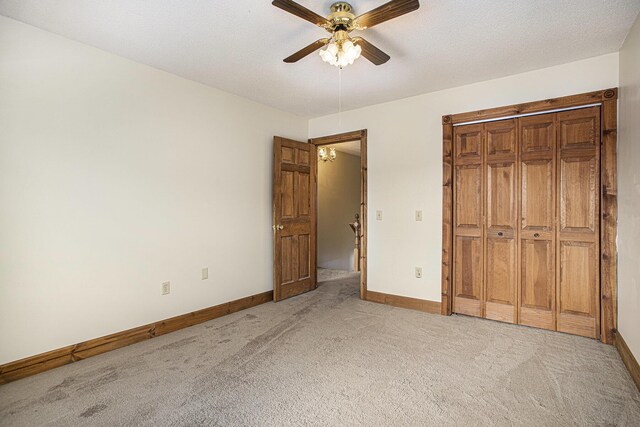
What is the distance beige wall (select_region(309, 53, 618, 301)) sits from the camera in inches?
134

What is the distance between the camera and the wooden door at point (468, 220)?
3.40m

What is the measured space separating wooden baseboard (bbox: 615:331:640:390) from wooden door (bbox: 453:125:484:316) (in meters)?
1.06

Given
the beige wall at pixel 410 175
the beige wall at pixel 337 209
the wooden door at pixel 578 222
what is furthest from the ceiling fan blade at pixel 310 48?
the beige wall at pixel 337 209

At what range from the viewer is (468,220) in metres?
3.48

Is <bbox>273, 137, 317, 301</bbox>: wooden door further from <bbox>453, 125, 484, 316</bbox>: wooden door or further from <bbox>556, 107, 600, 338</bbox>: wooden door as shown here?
<bbox>556, 107, 600, 338</bbox>: wooden door

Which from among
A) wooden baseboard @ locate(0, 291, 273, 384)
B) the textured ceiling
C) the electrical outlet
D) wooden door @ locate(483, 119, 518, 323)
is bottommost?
wooden baseboard @ locate(0, 291, 273, 384)

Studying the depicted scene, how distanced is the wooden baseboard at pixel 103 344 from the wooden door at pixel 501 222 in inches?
107

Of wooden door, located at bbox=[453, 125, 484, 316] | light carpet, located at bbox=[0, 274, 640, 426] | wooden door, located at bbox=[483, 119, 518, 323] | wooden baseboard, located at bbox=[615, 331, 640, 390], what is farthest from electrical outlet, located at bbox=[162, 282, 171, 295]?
wooden baseboard, located at bbox=[615, 331, 640, 390]

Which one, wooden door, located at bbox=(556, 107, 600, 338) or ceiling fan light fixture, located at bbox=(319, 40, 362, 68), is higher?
ceiling fan light fixture, located at bbox=(319, 40, 362, 68)

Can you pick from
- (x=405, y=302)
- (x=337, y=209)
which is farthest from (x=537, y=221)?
(x=337, y=209)

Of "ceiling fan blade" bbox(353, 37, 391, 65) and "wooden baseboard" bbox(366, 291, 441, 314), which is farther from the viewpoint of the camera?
"wooden baseboard" bbox(366, 291, 441, 314)

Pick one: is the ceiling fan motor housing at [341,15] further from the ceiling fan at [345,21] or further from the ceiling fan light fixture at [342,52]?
the ceiling fan light fixture at [342,52]

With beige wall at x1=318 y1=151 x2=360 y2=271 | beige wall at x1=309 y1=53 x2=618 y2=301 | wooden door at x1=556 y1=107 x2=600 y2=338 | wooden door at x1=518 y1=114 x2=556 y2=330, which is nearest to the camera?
wooden door at x1=556 y1=107 x2=600 y2=338

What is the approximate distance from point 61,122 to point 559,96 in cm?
409
